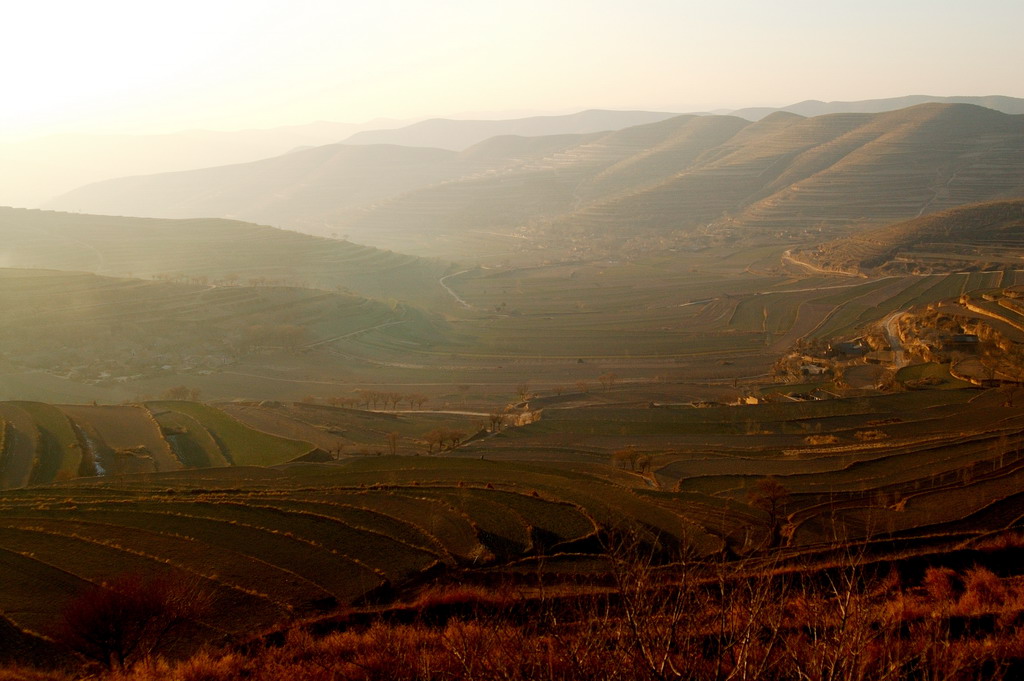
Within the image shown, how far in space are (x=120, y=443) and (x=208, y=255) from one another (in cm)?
8542

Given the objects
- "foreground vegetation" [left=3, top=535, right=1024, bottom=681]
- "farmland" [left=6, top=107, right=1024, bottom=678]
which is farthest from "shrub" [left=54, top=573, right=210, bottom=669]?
"farmland" [left=6, top=107, right=1024, bottom=678]

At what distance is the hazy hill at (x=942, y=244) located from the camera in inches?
3949

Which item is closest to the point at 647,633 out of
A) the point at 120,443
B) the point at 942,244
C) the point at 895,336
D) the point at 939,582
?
the point at 939,582

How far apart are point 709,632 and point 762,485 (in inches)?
656

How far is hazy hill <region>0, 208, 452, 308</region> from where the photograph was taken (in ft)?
348

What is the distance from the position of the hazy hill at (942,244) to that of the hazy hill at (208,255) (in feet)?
206

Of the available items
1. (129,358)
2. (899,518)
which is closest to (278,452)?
(899,518)

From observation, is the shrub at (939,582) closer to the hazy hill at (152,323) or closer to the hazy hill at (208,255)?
the hazy hill at (152,323)

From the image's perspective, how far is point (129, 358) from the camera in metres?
65.8

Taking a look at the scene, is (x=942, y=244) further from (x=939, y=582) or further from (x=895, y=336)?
(x=939, y=582)

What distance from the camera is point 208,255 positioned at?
372 feet

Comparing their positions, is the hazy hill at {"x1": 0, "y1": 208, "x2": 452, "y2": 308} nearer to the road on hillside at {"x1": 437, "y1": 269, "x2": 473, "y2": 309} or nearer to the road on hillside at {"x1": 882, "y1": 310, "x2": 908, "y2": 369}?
the road on hillside at {"x1": 437, "y1": 269, "x2": 473, "y2": 309}

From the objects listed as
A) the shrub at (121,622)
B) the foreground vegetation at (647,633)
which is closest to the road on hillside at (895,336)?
the foreground vegetation at (647,633)

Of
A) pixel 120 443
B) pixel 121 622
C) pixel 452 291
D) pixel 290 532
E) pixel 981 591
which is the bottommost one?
pixel 120 443
